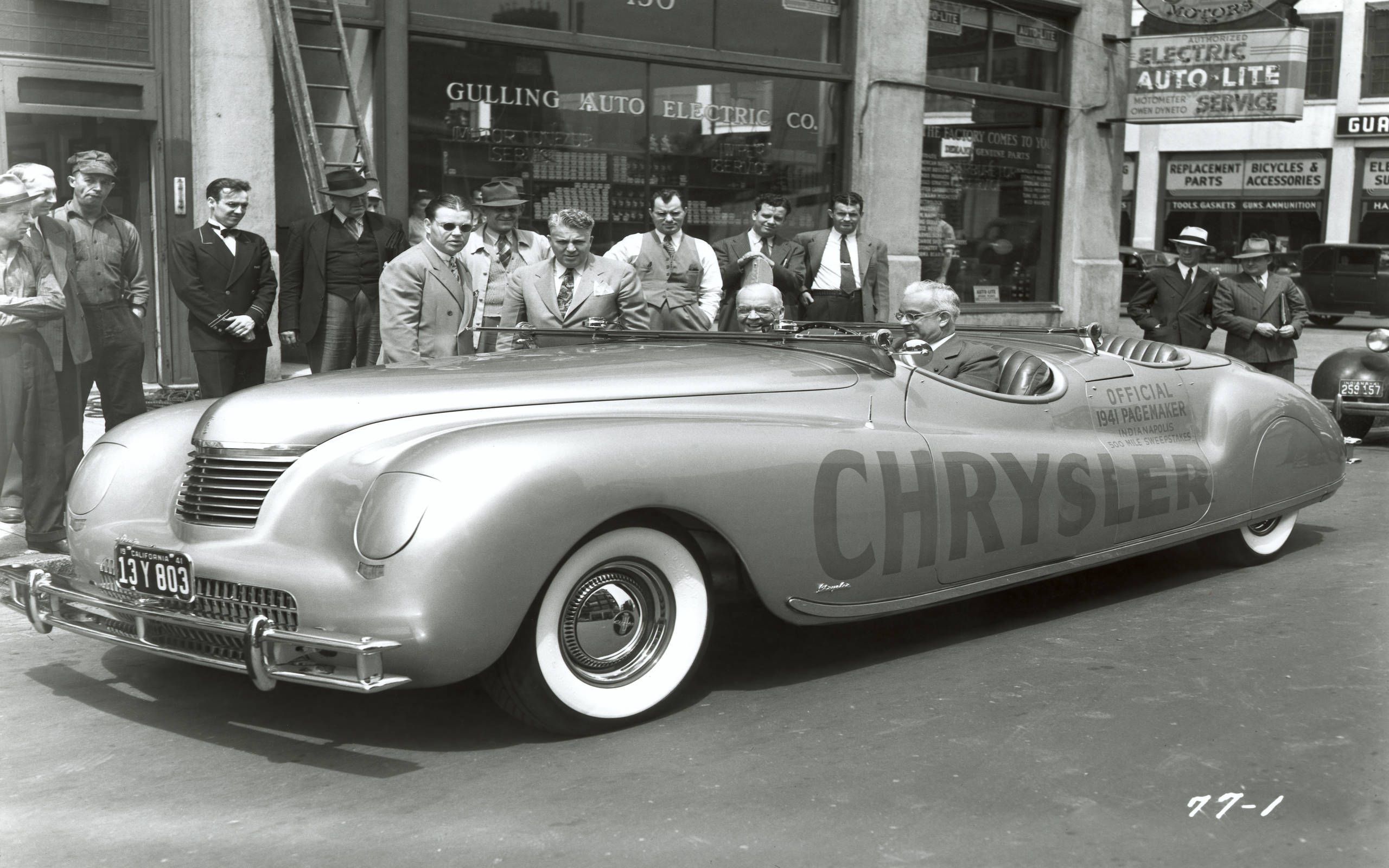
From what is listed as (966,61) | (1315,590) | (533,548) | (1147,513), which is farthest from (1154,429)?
(966,61)

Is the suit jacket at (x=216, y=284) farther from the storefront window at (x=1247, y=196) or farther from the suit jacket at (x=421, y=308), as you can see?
the storefront window at (x=1247, y=196)

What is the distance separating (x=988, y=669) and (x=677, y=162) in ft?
29.0

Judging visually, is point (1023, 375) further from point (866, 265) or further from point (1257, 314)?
point (1257, 314)

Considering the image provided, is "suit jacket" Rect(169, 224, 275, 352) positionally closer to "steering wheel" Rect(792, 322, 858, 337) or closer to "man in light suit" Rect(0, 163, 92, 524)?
"man in light suit" Rect(0, 163, 92, 524)

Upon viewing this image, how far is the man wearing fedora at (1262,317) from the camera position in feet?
32.6

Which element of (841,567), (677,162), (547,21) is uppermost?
(547,21)

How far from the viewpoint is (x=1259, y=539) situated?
21.5ft

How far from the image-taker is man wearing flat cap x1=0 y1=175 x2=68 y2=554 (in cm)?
635

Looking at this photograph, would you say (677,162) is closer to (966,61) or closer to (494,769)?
(966,61)

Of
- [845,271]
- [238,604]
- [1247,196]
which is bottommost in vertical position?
[238,604]

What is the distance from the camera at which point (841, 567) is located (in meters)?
4.54

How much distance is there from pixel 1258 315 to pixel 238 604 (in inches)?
323

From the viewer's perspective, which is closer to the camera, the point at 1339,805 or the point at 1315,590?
the point at 1339,805

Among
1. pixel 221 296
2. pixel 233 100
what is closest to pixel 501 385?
pixel 221 296
